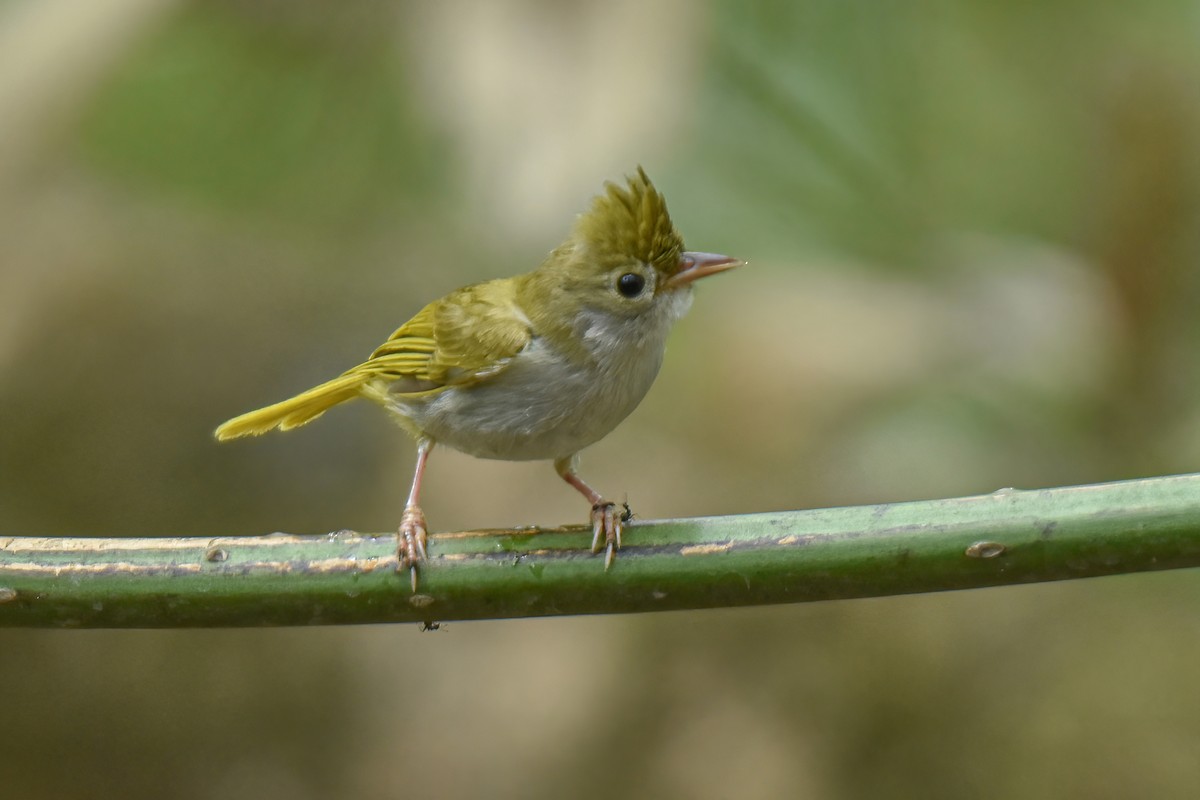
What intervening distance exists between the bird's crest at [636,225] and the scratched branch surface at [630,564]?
2.45 ft

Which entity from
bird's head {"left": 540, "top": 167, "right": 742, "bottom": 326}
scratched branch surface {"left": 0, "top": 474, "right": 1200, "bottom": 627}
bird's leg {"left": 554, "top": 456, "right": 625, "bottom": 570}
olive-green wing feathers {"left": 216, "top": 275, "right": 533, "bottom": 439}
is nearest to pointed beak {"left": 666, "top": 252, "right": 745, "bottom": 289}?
bird's head {"left": 540, "top": 167, "right": 742, "bottom": 326}

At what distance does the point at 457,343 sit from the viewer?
9.61 ft

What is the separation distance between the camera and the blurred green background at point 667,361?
3.29 metres

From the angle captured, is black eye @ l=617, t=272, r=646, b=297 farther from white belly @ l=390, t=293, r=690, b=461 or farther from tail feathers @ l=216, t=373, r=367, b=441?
tail feathers @ l=216, t=373, r=367, b=441

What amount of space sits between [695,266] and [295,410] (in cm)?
Result: 109

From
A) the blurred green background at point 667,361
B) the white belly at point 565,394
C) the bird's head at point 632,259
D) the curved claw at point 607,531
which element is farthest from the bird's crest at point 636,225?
the curved claw at point 607,531

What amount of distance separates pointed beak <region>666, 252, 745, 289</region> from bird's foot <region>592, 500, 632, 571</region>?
2.01ft

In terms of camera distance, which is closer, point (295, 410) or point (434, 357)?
point (434, 357)

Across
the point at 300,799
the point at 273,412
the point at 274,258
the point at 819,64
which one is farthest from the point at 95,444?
the point at 819,64

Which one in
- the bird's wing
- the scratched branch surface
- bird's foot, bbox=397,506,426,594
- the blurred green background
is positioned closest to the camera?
the scratched branch surface

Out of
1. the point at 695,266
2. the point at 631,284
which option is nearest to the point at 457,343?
the point at 631,284

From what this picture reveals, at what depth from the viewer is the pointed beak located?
2.69 m

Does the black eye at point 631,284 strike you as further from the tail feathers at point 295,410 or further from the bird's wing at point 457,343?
the tail feathers at point 295,410

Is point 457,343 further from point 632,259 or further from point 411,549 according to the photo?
point 411,549
